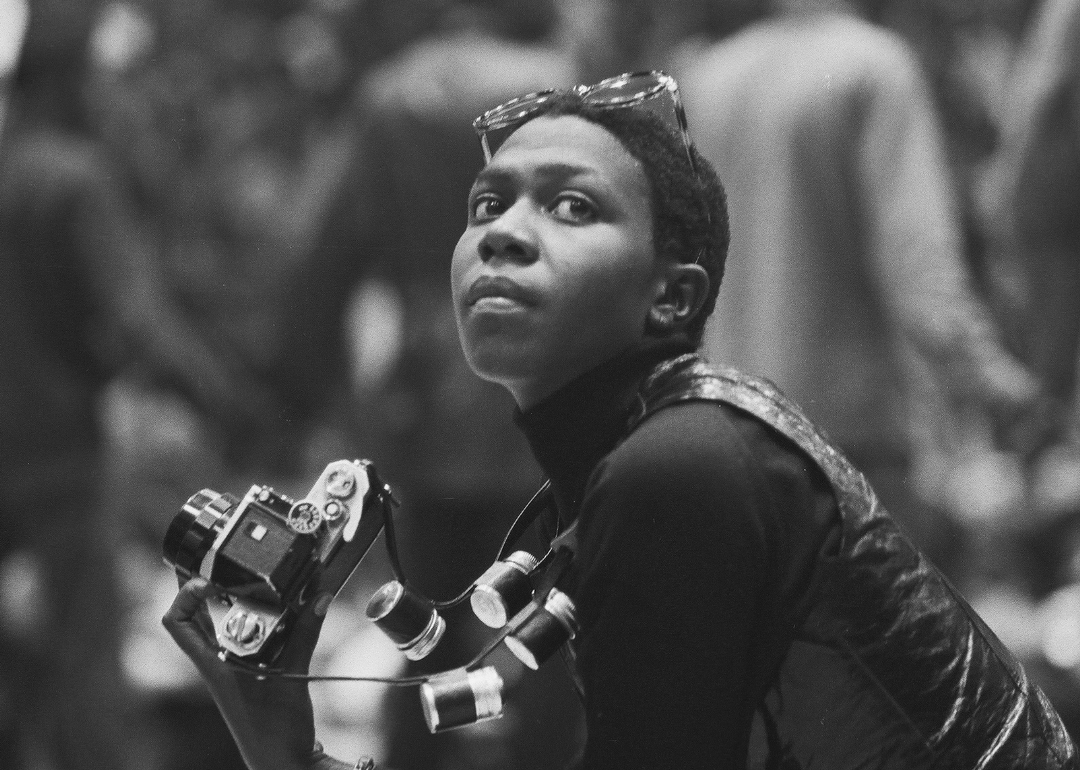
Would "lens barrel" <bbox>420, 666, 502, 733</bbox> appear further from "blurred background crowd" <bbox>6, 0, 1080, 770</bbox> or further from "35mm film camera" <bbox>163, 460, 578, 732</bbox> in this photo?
"blurred background crowd" <bbox>6, 0, 1080, 770</bbox>

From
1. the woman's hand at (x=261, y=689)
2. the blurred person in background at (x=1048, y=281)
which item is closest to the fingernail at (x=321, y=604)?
the woman's hand at (x=261, y=689)

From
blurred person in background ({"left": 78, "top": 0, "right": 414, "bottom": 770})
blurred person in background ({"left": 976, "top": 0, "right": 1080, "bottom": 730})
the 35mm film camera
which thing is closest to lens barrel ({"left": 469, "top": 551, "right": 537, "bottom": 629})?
the 35mm film camera

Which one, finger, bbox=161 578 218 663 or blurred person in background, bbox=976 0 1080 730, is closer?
finger, bbox=161 578 218 663

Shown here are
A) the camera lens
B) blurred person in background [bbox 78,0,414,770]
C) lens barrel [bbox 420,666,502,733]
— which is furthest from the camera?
blurred person in background [bbox 78,0,414,770]

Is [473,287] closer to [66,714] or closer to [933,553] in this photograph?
[933,553]

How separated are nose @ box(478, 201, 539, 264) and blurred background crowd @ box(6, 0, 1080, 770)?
23 cm

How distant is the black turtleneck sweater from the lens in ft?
4.16

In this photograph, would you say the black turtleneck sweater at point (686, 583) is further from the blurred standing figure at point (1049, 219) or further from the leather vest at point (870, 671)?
the blurred standing figure at point (1049, 219)

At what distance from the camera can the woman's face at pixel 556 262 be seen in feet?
4.33

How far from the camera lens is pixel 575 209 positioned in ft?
4.39

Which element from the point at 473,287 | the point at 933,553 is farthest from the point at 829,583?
the point at 933,553

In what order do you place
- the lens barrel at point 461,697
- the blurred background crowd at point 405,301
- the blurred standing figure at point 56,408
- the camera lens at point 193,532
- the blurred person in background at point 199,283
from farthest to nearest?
the blurred standing figure at point 56,408 < the blurred person in background at point 199,283 < the blurred background crowd at point 405,301 < the camera lens at point 193,532 < the lens barrel at point 461,697

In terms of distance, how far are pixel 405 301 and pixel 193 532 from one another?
26.1 inches

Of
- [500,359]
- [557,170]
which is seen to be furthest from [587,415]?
[557,170]
